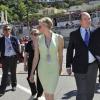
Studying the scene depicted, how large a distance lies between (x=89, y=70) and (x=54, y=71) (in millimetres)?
524

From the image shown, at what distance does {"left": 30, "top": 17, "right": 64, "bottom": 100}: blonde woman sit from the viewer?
22.7 feet

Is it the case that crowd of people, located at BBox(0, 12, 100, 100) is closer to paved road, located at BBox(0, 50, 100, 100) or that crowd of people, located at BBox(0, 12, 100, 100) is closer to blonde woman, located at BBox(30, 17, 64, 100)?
blonde woman, located at BBox(30, 17, 64, 100)

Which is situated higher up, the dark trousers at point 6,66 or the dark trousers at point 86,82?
the dark trousers at point 86,82

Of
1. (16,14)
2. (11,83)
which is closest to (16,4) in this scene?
(16,14)

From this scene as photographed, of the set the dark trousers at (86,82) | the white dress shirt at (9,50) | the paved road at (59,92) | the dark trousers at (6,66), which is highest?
the dark trousers at (86,82)

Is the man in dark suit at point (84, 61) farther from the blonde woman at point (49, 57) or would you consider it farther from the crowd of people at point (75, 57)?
the blonde woman at point (49, 57)

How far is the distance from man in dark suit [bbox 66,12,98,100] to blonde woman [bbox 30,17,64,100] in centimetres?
22

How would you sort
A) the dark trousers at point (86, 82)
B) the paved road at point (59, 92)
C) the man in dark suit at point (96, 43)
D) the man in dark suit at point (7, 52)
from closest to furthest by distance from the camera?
the dark trousers at point (86, 82) < the man in dark suit at point (96, 43) < the paved road at point (59, 92) < the man in dark suit at point (7, 52)

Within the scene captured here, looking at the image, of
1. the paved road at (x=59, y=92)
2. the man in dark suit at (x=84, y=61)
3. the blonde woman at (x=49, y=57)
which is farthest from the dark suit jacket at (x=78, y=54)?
the paved road at (x=59, y=92)

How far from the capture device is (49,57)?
6.95 metres

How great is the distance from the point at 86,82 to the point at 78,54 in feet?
1.44

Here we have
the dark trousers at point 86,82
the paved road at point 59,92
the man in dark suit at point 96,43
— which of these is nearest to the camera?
the dark trousers at point 86,82

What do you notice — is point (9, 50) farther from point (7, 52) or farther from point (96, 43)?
point (96, 43)

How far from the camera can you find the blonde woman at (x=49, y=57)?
6.93 m
